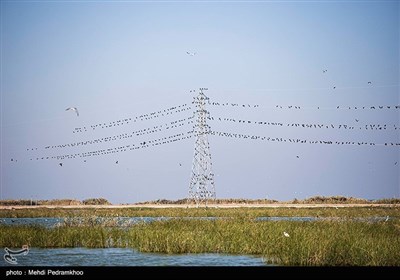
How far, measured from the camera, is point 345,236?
27375mm

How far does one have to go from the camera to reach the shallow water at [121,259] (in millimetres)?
24406

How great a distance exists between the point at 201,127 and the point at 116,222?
97.9 ft

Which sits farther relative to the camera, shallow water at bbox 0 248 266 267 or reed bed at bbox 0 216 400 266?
shallow water at bbox 0 248 266 267

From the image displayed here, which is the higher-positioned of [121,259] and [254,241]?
[254,241]

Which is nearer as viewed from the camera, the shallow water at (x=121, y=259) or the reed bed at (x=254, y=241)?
the reed bed at (x=254, y=241)

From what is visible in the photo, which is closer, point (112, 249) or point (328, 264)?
point (328, 264)

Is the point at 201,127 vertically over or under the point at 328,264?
over

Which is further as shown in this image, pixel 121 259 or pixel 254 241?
pixel 254 241

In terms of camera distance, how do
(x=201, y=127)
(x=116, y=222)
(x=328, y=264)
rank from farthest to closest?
(x=201, y=127) → (x=116, y=222) → (x=328, y=264)

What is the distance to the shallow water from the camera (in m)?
24.4

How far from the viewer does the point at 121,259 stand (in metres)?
25.6
